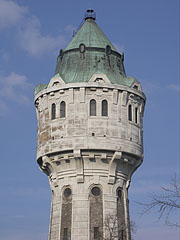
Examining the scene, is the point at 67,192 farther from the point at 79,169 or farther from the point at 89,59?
the point at 89,59

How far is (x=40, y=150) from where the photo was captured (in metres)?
42.6

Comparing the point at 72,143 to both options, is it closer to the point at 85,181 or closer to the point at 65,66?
the point at 85,181

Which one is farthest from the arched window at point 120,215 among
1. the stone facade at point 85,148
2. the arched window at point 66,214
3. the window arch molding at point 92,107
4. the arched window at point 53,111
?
the arched window at point 53,111

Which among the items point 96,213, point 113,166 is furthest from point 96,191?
point 113,166

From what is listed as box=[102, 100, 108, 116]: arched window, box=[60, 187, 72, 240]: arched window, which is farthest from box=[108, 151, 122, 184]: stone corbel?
box=[102, 100, 108, 116]: arched window

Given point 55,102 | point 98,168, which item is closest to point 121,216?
point 98,168

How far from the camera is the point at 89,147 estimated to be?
4022 centimetres

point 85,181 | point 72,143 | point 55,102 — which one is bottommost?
point 85,181

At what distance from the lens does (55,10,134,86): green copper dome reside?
43.6 meters

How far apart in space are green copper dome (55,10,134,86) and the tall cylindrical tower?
13cm

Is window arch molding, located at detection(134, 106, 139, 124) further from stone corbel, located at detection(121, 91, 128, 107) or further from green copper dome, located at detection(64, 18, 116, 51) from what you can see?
green copper dome, located at detection(64, 18, 116, 51)

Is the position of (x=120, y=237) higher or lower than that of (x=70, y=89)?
lower

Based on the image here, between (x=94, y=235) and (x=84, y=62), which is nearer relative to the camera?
(x=94, y=235)

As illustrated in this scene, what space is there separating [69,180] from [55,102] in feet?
22.1
